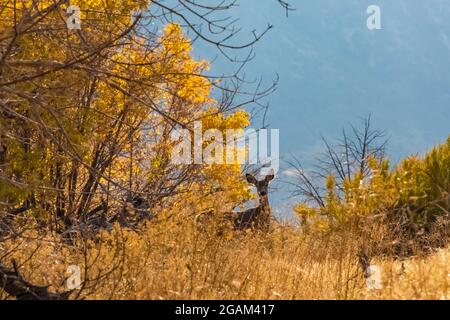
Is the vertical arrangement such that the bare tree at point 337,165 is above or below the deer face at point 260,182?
above

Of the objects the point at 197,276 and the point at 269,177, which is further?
the point at 269,177

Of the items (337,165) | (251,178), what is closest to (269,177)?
(251,178)

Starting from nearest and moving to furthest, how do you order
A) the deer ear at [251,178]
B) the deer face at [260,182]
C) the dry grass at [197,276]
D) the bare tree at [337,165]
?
the dry grass at [197,276] < the deer face at [260,182] < the deer ear at [251,178] < the bare tree at [337,165]

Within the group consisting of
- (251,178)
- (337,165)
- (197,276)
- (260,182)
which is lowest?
(197,276)

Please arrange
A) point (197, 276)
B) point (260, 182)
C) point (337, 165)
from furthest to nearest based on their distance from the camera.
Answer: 1. point (337, 165)
2. point (260, 182)
3. point (197, 276)

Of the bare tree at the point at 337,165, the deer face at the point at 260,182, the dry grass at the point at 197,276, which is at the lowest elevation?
the dry grass at the point at 197,276

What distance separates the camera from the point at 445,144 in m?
14.7

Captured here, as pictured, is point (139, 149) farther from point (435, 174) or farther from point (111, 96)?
point (435, 174)

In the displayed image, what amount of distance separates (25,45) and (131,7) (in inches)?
82.5

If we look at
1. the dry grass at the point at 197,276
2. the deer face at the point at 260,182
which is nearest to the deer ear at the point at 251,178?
the deer face at the point at 260,182

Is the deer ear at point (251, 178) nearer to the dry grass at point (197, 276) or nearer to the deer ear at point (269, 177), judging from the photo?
the deer ear at point (269, 177)

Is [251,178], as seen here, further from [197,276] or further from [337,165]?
[197,276]

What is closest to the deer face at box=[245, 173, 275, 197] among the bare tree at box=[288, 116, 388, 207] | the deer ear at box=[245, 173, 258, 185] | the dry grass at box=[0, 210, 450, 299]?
the deer ear at box=[245, 173, 258, 185]

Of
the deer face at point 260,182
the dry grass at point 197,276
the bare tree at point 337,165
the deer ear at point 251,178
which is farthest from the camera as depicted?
the bare tree at point 337,165
